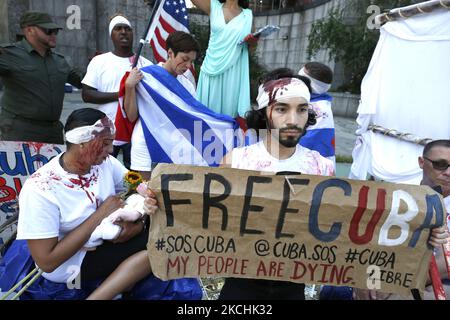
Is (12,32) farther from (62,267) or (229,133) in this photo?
(62,267)

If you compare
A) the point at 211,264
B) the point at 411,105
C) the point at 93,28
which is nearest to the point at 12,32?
the point at 93,28

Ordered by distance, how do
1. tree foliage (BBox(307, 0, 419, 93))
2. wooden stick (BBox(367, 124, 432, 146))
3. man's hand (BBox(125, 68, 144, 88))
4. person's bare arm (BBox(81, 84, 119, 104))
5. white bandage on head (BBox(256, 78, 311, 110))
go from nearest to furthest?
1. white bandage on head (BBox(256, 78, 311, 110))
2. man's hand (BBox(125, 68, 144, 88))
3. person's bare arm (BBox(81, 84, 119, 104))
4. wooden stick (BBox(367, 124, 432, 146))
5. tree foliage (BBox(307, 0, 419, 93))

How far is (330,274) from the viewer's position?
165 cm

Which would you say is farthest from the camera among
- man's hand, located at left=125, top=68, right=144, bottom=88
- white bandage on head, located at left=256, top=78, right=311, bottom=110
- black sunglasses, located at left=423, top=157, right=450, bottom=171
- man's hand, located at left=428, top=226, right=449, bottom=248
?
man's hand, located at left=125, top=68, right=144, bottom=88

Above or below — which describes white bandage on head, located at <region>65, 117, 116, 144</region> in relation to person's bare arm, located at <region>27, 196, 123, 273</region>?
above

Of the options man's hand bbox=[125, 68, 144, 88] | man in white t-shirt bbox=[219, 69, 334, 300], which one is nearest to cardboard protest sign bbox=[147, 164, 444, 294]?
man in white t-shirt bbox=[219, 69, 334, 300]

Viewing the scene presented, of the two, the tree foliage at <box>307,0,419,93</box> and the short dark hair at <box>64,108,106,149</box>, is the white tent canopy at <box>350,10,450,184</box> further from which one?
the tree foliage at <box>307,0,419,93</box>

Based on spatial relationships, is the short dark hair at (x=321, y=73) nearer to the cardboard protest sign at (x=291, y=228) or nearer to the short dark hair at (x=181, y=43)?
the short dark hair at (x=181, y=43)

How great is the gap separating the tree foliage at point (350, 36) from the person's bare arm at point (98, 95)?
30.5 feet

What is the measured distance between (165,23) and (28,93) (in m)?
1.39

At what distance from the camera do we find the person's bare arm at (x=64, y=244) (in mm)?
1733

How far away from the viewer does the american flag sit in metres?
3.21

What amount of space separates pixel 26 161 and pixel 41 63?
96 centimetres
